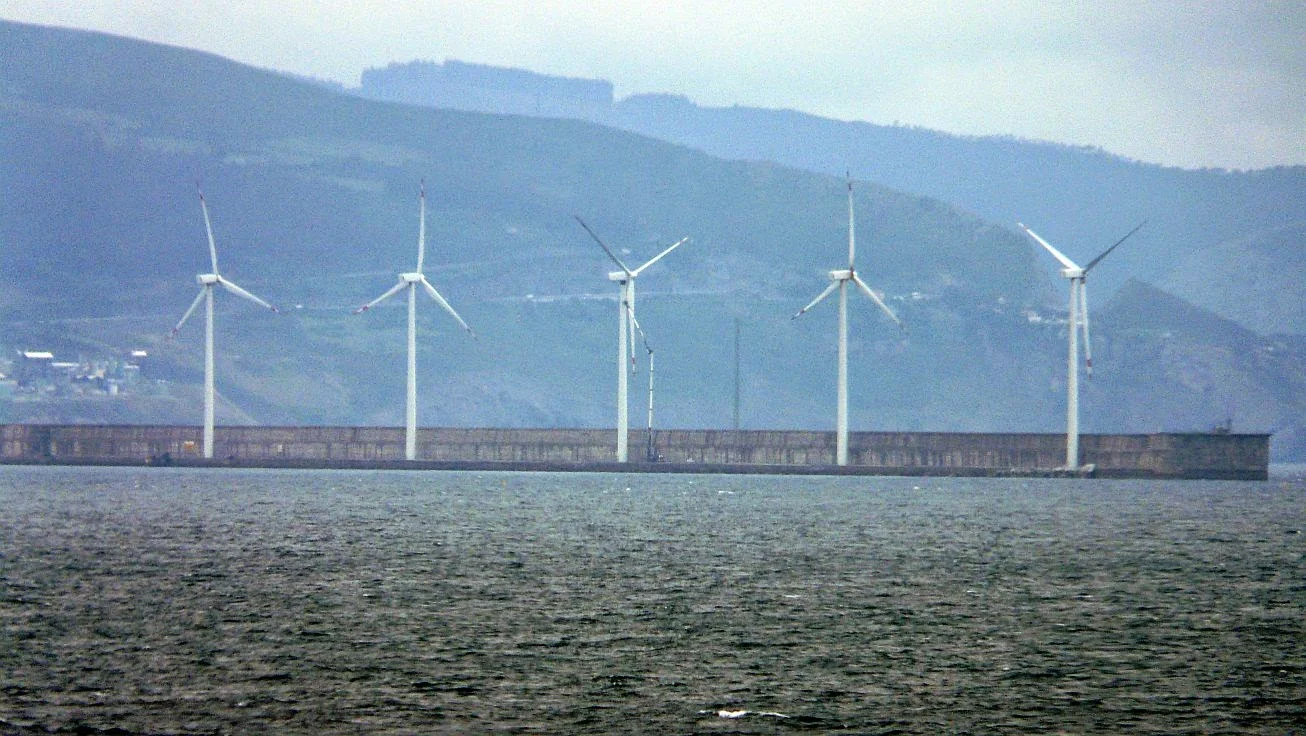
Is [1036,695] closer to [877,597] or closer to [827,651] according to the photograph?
[827,651]

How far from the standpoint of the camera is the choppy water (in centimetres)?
4691

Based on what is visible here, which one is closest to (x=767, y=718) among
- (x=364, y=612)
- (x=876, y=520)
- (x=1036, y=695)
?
(x=1036, y=695)

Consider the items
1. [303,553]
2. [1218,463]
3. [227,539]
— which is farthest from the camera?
[1218,463]

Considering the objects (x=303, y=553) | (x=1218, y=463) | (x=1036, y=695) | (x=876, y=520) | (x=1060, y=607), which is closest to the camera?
(x=1036, y=695)

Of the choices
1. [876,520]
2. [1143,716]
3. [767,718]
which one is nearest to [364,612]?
[767,718]

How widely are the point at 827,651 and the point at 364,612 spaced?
17048 millimetres

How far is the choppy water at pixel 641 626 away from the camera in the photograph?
154 ft

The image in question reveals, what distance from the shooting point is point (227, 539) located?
336ft

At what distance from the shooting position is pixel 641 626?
208 feet

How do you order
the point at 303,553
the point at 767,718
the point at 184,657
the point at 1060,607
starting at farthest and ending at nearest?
the point at 303,553 < the point at 1060,607 < the point at 184,657 < the point at 767,718

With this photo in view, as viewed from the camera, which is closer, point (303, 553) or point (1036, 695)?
point (1036, 695)

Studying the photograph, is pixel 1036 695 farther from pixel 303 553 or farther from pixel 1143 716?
pixel 303 553

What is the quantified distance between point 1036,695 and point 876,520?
79352 mm

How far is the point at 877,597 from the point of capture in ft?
243
